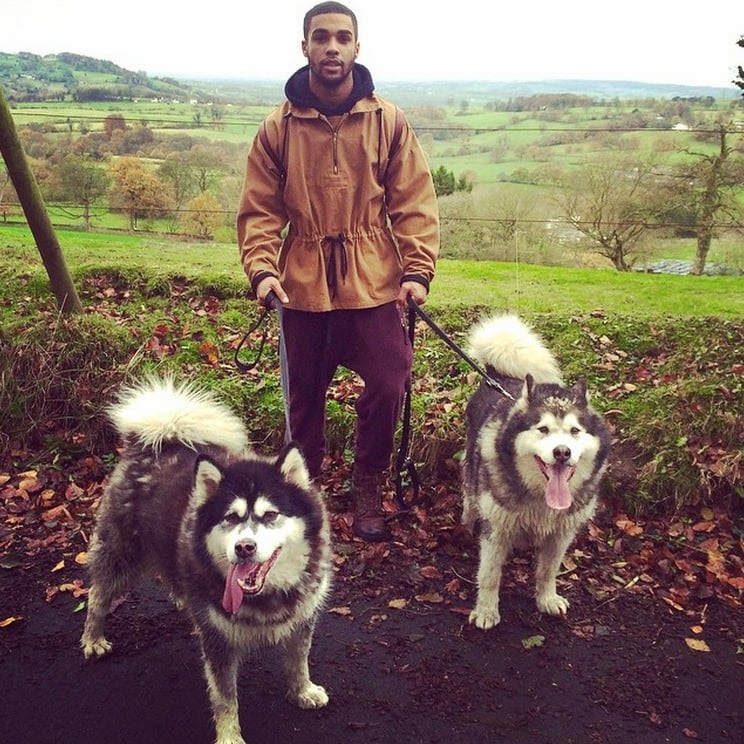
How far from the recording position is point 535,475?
10.8 feet

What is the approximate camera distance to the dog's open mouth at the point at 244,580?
7.98 ft

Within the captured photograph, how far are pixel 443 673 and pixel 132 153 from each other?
10.3 metres

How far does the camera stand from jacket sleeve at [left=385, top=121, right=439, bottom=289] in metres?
3.68

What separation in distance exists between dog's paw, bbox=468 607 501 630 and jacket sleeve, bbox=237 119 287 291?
223 cm

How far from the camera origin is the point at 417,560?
414cm

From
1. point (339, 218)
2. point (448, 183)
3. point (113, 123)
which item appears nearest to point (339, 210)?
point (339, 218)

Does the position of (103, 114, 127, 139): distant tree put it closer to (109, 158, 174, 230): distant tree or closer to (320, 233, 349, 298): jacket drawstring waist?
(109, 158, 174, 230): distant tree

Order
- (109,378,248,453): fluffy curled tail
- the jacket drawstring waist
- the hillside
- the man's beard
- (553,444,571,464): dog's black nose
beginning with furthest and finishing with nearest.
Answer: the hillside → the jacket drawstring waist → the man's beard → (109,378,248,453): fluffy curled tail → (553,444,571,464): dog's black nose

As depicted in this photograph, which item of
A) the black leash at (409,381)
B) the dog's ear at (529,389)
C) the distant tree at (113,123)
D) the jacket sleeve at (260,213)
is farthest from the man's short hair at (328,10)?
the distant tree at (113,123)

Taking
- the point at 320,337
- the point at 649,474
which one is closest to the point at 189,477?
the point at 320,337

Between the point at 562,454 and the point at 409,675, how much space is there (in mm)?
1334

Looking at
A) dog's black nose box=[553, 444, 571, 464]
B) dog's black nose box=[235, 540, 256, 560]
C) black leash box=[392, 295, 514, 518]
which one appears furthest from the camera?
black leash box=[392, 295, 514, 518]

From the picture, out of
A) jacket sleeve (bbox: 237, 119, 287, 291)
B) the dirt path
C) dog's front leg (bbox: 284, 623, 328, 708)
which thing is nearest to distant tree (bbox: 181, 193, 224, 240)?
jacket sleeve (bbox: 237, 119, 287, 291)

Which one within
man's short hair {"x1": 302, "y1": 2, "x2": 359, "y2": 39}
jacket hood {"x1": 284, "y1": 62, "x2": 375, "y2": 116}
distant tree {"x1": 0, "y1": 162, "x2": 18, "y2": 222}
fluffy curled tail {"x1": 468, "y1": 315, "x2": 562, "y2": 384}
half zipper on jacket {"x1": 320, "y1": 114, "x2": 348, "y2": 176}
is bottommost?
fluffy curled tail {"x1": 468, "y1": 315, "x2": 562, "y2": 384}
